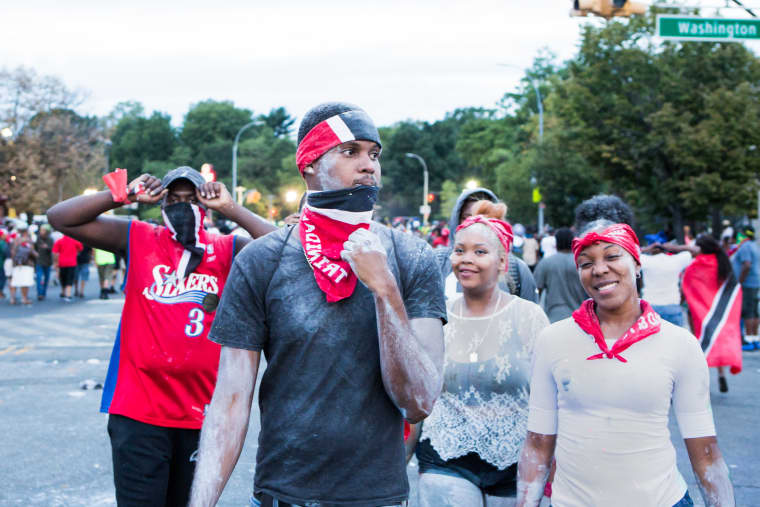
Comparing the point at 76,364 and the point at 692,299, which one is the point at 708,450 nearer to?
the point at 692,299

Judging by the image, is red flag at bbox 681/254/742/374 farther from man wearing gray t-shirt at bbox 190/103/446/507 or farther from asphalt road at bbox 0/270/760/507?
man wearing gray t-shirt at bbox 190/103/446/507

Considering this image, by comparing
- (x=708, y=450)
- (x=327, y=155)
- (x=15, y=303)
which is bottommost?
(x=15, y=303)

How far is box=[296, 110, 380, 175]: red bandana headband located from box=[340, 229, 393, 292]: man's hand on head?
0.34 m

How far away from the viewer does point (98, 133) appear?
50.2 meters

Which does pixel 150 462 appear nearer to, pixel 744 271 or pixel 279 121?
pixel 744 271

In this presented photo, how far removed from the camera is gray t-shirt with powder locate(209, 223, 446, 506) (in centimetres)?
225

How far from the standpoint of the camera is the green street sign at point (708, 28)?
44.8ft

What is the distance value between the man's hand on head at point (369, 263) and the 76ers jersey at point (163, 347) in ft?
6.57

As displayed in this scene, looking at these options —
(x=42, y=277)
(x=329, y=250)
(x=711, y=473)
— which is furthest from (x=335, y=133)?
(x=42, y=277)

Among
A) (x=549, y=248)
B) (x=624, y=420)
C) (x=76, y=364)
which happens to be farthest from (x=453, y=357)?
(x=549, y=248)

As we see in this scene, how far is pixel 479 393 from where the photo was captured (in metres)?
3.82

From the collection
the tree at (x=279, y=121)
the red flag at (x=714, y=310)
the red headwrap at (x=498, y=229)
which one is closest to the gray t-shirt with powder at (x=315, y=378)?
the red headwrap at (x=498, y=229)

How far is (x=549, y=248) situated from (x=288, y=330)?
20367mm

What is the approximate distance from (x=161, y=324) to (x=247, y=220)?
70 cm
